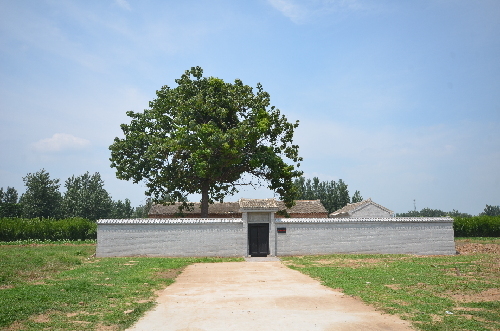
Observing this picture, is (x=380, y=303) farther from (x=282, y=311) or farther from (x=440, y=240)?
(x=440, y=240)

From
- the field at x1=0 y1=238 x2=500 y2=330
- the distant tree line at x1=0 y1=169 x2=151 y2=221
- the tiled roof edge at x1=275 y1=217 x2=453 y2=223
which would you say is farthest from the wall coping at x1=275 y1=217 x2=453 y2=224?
the distant tree line at x1=0 y1=169 x2=151 y2=221

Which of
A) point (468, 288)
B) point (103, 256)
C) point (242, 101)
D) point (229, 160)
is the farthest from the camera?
point (242, 101)

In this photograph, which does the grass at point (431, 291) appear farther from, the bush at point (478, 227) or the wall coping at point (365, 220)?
the bush at point (478, 227)

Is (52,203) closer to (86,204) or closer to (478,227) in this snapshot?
(86,204)

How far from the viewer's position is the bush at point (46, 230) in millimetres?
36844

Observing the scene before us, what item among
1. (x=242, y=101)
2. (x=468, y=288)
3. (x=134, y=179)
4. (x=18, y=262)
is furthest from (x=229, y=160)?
(x=468, y=288)

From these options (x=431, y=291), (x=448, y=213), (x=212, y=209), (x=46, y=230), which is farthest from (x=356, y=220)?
(x=448, y=213)

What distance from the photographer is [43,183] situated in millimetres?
59094

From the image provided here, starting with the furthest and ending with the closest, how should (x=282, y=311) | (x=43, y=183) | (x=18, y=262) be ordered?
(x=43, y=183)
(x=18, y=262)
(x=282, y=311)

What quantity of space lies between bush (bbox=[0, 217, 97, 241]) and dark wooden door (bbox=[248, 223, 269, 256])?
864 inches

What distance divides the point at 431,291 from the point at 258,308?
4.99 metres

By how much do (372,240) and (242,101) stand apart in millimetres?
12615

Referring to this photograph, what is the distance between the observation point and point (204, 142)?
81.4 ft

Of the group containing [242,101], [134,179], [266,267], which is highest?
[242,101]
